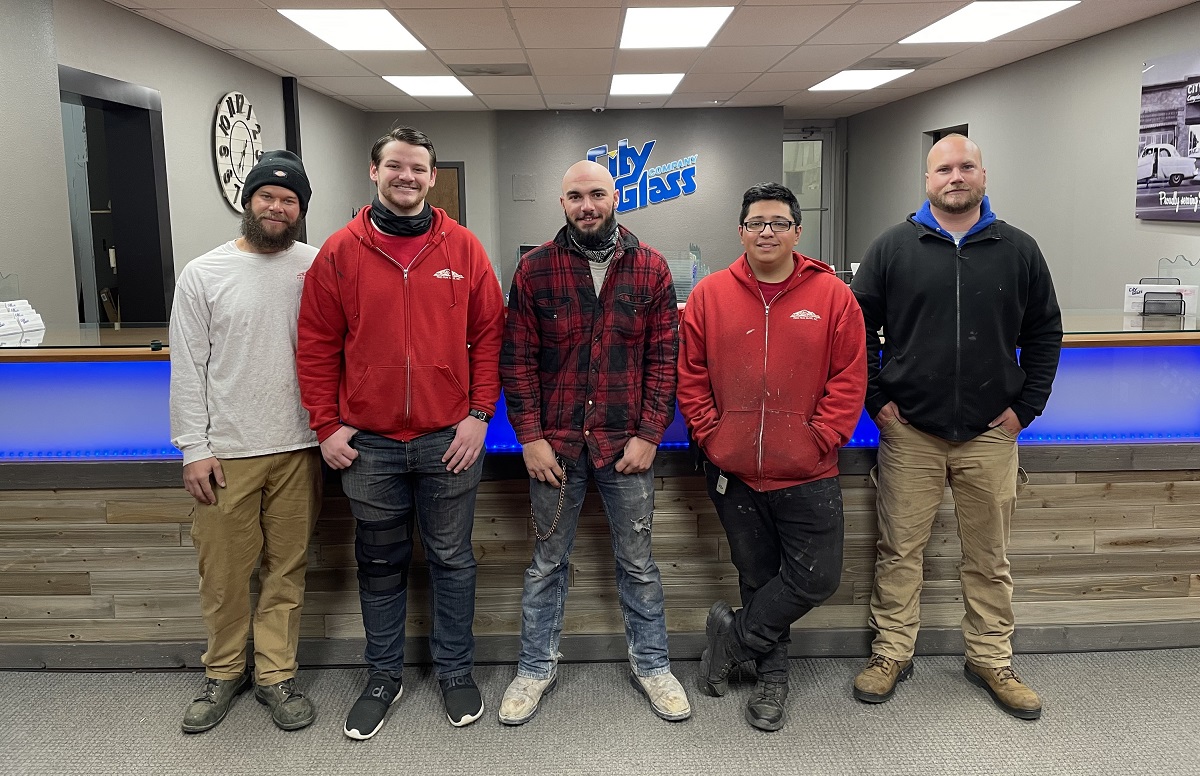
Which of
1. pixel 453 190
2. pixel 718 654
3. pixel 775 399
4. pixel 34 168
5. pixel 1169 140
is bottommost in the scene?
pixel 718 654

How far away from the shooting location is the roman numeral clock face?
6.34 m

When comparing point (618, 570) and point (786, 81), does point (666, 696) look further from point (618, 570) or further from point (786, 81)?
point (786, 81)

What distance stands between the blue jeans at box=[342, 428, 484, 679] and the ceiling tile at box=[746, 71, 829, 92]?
6.65 meters

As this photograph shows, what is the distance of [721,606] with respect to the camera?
2.61 m

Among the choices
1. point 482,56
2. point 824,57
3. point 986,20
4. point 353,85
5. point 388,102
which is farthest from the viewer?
point 388,102

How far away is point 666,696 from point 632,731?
0.15 m

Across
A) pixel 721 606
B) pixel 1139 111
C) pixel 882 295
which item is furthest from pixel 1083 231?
pixel 721 606

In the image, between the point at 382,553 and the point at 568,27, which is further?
the point at 568,27

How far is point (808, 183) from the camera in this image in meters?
12.4

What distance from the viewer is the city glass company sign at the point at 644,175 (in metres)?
10.2

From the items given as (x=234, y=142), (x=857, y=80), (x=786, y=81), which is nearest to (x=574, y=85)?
(x=786, y=81)

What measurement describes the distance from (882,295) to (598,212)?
90 cm

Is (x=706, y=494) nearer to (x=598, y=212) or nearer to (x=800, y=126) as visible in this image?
(x=598, y=212)

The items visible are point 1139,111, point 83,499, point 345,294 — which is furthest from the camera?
point 1139,111
